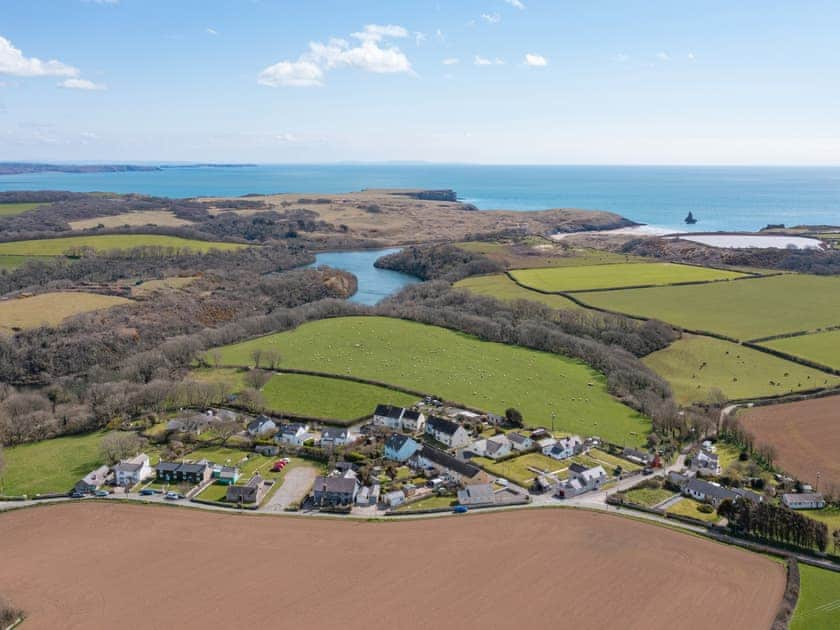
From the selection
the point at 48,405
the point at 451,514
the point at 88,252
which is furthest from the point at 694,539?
the point at 88,252

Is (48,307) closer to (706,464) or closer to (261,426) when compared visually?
(261,426)

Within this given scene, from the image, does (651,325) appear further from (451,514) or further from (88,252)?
(88,252)

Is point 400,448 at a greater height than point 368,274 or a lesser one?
lesser

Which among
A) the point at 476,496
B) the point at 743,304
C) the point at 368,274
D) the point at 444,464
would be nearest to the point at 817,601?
the point at 476,496

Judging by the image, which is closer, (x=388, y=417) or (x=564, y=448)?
(x=564, y=448)

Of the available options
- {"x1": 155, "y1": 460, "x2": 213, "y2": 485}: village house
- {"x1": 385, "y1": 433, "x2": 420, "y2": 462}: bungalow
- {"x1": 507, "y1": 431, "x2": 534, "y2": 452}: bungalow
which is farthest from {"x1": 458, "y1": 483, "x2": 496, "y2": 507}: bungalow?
{"x1": 155, "y1": 460, "x2": 213, "y2": 485}: village house

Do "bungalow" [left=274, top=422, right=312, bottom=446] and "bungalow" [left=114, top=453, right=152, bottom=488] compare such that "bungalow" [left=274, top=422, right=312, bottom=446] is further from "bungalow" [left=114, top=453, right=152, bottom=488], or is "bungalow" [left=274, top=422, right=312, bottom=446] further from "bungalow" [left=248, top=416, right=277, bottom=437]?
"bungalow" [left=114, top=453, right=152, bottom=488]
